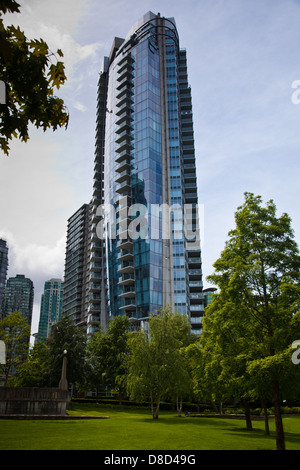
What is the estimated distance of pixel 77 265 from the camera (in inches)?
5571

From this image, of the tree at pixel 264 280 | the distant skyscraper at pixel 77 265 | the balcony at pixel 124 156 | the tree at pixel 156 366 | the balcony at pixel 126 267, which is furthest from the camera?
the distant skyscraper at pixel 77 265

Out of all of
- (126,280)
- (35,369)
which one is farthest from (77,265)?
(35,369)

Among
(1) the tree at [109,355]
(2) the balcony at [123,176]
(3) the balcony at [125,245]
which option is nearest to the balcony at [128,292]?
(3) the balcony at [125,245]

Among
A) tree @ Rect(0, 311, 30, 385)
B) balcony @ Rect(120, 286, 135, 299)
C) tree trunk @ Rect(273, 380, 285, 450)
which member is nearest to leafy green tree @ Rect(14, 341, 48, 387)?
tree @ Rect(0, 311, 30, 385)

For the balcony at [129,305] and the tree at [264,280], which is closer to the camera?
the tree at [264,280]

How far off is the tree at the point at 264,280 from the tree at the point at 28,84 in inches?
513

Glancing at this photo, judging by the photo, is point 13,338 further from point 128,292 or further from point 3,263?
point 3,263

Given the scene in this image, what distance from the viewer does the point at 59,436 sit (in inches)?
640

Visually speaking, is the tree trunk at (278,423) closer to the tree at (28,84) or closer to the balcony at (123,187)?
the tree at (28,84)

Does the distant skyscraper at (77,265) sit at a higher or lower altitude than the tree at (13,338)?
higher

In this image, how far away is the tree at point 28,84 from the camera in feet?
19.9

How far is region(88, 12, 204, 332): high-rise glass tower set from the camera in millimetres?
80188

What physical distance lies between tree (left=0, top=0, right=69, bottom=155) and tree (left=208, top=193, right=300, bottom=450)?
13032mm
